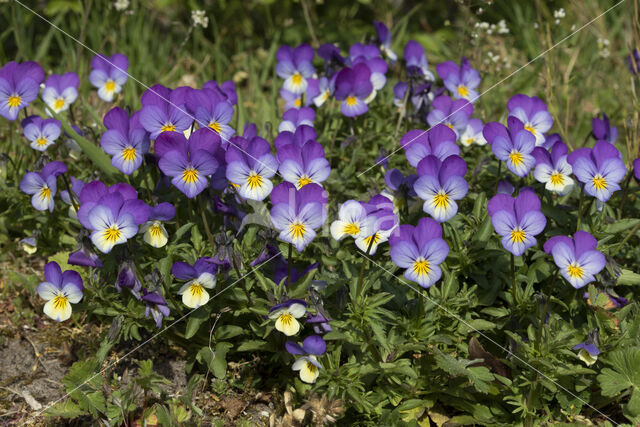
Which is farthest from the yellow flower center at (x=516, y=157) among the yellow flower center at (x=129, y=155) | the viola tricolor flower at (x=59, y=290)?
the viola tricolor flower at (x=59, y=290)

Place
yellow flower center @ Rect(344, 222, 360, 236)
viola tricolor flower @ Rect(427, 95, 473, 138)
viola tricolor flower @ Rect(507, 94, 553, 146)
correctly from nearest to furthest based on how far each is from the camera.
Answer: yellow flower center @ Rect(344, 222, 360, 236), viola tricolor flower @ Rect(507, 94, 553, 146), viola tricolor flower @ Rect(427, 95, 473, 138)

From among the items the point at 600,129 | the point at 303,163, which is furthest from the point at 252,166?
the point at 600,129

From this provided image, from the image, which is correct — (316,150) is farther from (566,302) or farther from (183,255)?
(566,302)

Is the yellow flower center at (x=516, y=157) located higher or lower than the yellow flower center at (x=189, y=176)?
lower

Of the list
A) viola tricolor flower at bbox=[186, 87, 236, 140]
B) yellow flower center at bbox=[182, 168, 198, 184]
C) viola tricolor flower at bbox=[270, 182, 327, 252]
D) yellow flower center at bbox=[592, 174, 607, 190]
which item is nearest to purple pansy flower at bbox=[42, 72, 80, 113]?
viola tricolor flower at bbox=[186, 87, 236, 140]

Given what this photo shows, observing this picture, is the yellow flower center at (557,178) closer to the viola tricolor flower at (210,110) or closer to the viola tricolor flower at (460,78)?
the viola tricolor flower at (460,78)

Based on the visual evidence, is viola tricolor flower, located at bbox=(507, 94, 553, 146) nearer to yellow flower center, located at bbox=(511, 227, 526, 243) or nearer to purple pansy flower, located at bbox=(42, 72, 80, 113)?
yellow flower center, located at bbox=(511, 227, 526, 243)
